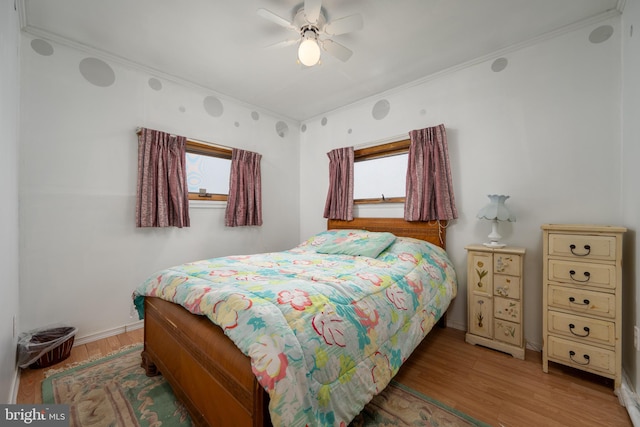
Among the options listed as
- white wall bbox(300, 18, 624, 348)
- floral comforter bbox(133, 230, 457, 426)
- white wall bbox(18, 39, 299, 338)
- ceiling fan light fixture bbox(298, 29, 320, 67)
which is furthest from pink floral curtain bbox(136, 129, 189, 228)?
white wall bbox(300, 18, 624, 348)

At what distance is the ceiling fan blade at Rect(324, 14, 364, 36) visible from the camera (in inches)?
67.3

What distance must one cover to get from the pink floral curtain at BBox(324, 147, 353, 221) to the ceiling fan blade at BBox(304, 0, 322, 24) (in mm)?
1700

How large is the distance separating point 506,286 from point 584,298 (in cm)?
43

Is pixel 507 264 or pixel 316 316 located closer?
pixel 316 316

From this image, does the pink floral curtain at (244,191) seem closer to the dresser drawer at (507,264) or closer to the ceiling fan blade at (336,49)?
the ceiling fan blade at (336,49)

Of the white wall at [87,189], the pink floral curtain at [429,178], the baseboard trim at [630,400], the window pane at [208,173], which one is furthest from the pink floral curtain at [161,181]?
the baseboard trim at [630,400]

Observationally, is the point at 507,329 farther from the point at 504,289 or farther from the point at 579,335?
the point at 579,335

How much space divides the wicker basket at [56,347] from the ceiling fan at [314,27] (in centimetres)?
277

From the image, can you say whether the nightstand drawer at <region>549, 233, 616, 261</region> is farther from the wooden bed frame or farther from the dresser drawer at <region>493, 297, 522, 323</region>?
the wooden bed frame

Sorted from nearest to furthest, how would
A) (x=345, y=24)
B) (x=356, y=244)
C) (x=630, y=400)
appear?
(x=630, y=400)
(x=345, y=24)
(x=356, y=244)

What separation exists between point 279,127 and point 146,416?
134 inches

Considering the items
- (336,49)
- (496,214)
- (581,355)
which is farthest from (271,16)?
(581,355)

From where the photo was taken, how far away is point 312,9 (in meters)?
1.63

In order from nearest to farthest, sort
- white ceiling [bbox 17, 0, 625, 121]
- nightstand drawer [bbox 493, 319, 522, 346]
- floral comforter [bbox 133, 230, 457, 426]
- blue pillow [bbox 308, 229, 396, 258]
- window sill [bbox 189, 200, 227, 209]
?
floral comforter [bbox 133, 230, 457, 426] < white ceiling [bbox 17, 0, 625, 121] < nightstand drawer [bbox 493, 319, 522, 346] < blue pillow [bbox 308, 229, 396, 258] < window sill [bbox 189, 200, 227, 209]
